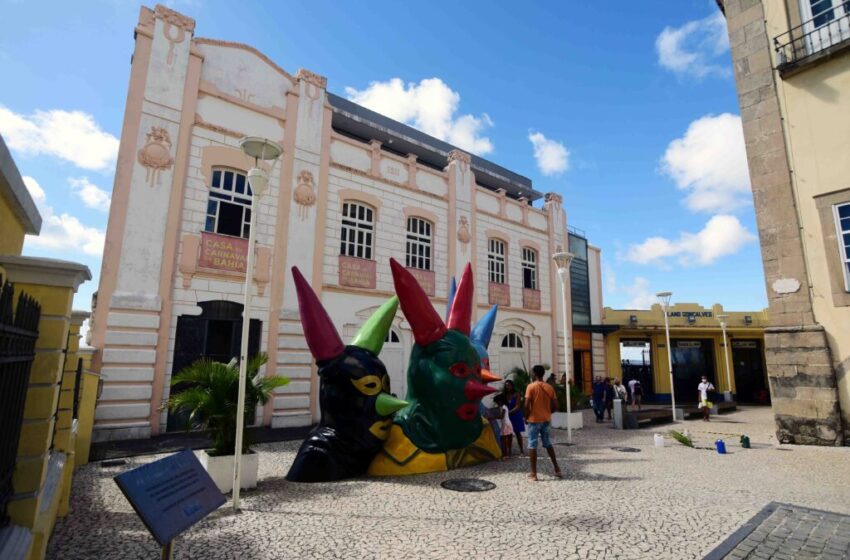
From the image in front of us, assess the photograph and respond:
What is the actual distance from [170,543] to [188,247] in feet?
30.9

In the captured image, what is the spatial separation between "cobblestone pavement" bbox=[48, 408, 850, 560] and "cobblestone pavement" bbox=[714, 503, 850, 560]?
155 mm

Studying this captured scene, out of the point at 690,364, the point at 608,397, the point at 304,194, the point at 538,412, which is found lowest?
the point at 608,397

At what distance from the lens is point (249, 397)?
6.39 meters

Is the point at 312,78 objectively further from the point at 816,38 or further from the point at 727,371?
the point at 727,371

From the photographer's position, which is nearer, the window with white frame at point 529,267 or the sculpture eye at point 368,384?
the sculpture eye at point 368,384

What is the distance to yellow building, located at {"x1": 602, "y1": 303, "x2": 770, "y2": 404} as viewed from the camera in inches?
899

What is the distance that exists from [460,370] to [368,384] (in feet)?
4.82

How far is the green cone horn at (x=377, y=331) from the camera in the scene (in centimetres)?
722

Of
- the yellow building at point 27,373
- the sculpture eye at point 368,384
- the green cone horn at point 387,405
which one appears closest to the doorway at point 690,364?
the green cone horn at point 387,405

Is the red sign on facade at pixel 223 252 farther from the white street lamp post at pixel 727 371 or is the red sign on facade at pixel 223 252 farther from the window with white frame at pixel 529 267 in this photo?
the white street lamp post at pixel 727 371

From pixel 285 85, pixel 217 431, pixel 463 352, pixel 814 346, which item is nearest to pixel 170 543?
pixel 217 431

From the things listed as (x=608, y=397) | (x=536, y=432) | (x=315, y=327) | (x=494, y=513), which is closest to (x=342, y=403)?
(x=315, y=327)

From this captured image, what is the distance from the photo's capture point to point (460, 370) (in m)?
7.00

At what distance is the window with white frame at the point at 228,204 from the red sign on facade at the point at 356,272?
9.48ft
